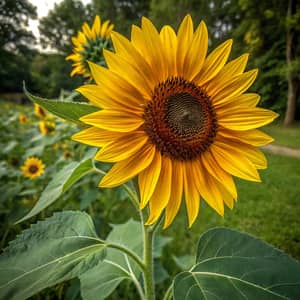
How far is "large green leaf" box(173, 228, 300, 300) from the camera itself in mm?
658

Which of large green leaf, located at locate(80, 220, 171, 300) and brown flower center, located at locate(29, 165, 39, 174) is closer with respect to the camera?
large green leaf, located at locate(80, 220, 171, 300)

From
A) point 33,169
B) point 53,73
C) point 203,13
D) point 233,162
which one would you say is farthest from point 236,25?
point 53,73

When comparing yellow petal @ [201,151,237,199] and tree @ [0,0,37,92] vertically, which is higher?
tree @ [0,0,37,92]

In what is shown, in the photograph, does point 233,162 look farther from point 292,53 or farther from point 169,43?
point 292,53

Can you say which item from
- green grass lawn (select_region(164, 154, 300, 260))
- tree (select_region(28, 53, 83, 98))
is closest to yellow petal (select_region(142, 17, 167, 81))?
green grass lawn (select_region(164, 154, 300, 260))

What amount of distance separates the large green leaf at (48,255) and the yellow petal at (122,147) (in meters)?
0.25

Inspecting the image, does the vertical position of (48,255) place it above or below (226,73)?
below

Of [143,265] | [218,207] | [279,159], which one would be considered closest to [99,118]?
[218,207]

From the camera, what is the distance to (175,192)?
667mm

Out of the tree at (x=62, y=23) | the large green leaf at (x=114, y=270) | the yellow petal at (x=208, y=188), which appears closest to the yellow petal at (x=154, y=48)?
the yellow petal at (x=208, y=188)

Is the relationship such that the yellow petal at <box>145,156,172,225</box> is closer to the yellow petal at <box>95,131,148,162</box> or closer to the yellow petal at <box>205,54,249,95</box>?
the yellow petal at <box>95,131,148,162</box>

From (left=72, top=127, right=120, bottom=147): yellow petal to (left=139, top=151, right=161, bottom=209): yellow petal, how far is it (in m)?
0.09

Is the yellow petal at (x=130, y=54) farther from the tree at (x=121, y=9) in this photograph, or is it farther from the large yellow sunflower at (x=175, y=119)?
the tree at (x=121, y=9)

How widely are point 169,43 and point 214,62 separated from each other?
11 cm
